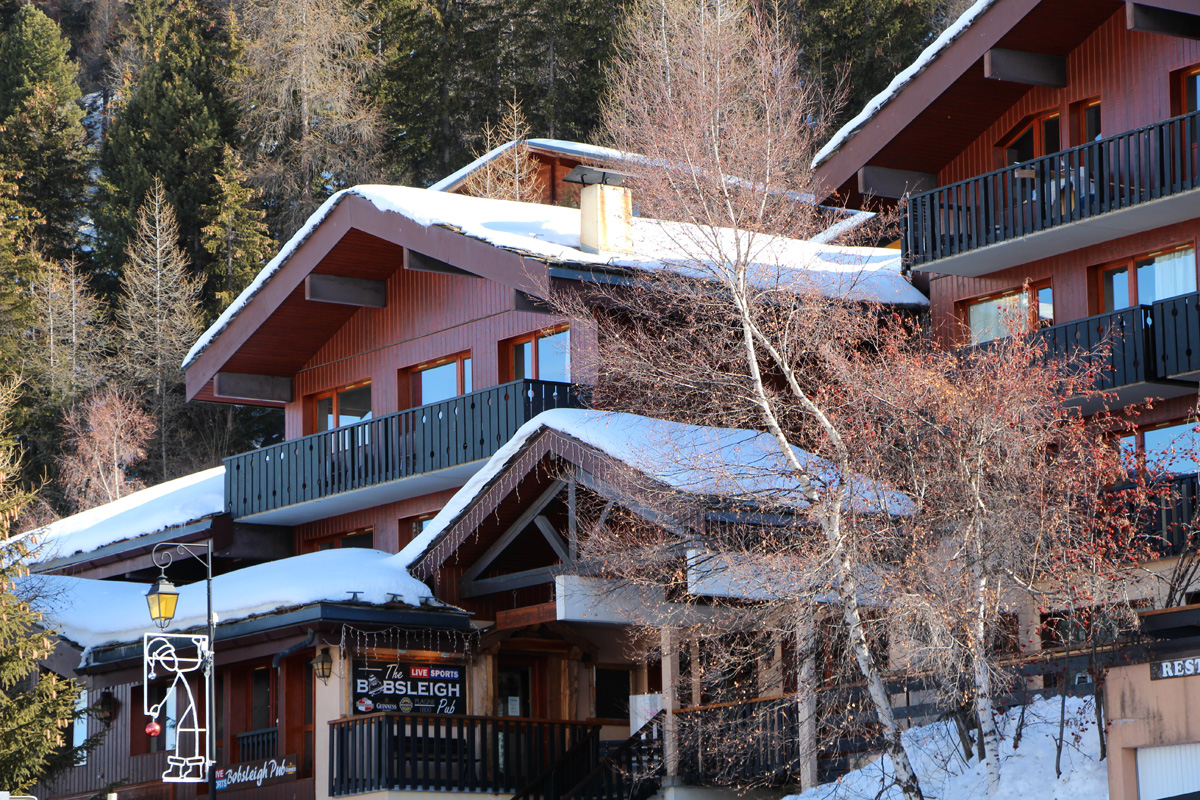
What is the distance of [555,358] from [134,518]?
8.46m

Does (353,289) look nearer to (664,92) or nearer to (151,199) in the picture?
(664,92)

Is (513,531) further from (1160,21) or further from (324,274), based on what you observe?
(1160,21)

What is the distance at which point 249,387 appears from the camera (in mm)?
28953

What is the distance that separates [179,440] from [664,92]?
111 ft

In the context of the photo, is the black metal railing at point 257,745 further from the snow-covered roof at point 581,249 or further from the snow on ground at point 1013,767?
the snow on ground at point 1013,767

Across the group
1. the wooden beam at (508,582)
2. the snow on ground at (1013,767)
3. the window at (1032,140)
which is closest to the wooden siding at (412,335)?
the wooden beam at (508,582)

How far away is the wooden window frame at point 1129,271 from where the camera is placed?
22922mm

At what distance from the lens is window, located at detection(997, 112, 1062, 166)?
2530 cm

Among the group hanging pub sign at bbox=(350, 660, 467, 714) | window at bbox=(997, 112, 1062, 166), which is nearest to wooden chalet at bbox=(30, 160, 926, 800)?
hanging pub sign at bbox=(350, 660, 467, 714)

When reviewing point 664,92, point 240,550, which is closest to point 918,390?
point 664,92

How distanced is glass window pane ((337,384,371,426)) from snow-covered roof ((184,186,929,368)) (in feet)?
7.67

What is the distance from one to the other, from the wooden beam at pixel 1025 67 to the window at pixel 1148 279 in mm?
2899

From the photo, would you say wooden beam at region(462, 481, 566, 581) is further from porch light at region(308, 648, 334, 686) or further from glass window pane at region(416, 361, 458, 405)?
glass window pane at region(416, 361, 458, 405)

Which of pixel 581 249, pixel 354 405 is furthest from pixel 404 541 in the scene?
pixel 581 249
